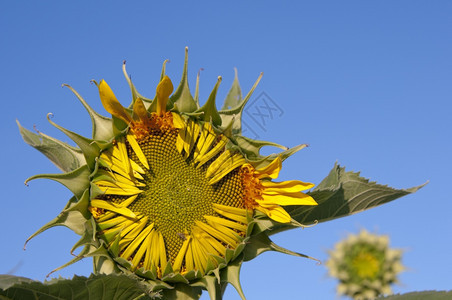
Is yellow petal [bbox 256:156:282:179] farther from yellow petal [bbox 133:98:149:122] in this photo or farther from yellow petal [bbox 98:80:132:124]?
yellow petal [bbox 98:80:132:124]

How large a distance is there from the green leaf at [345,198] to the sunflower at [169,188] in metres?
0.32

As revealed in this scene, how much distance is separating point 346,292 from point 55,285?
519cm

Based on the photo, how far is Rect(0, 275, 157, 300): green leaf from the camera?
3.55m

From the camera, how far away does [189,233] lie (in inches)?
174

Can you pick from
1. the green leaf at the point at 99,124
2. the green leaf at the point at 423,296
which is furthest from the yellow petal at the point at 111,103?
the green leaf at the point at 423,296

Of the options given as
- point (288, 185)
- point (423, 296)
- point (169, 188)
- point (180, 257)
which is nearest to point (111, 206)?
point (169, 188)

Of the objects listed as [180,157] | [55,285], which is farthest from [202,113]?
[55,285]

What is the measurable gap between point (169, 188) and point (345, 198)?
1.56 meters

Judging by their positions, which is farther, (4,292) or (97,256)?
(97,256)

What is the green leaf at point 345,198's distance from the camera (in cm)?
469

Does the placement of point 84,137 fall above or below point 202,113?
below

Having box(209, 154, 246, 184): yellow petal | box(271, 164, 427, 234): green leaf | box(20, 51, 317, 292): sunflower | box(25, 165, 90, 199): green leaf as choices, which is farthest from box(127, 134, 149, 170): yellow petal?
box(271, 164, 427, 234): green leaf

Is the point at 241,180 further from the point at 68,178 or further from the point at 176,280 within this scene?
the point at 68,178

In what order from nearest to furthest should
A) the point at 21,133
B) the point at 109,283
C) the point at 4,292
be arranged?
the point at 4,292, the point at 109,283, the point at 21,133
